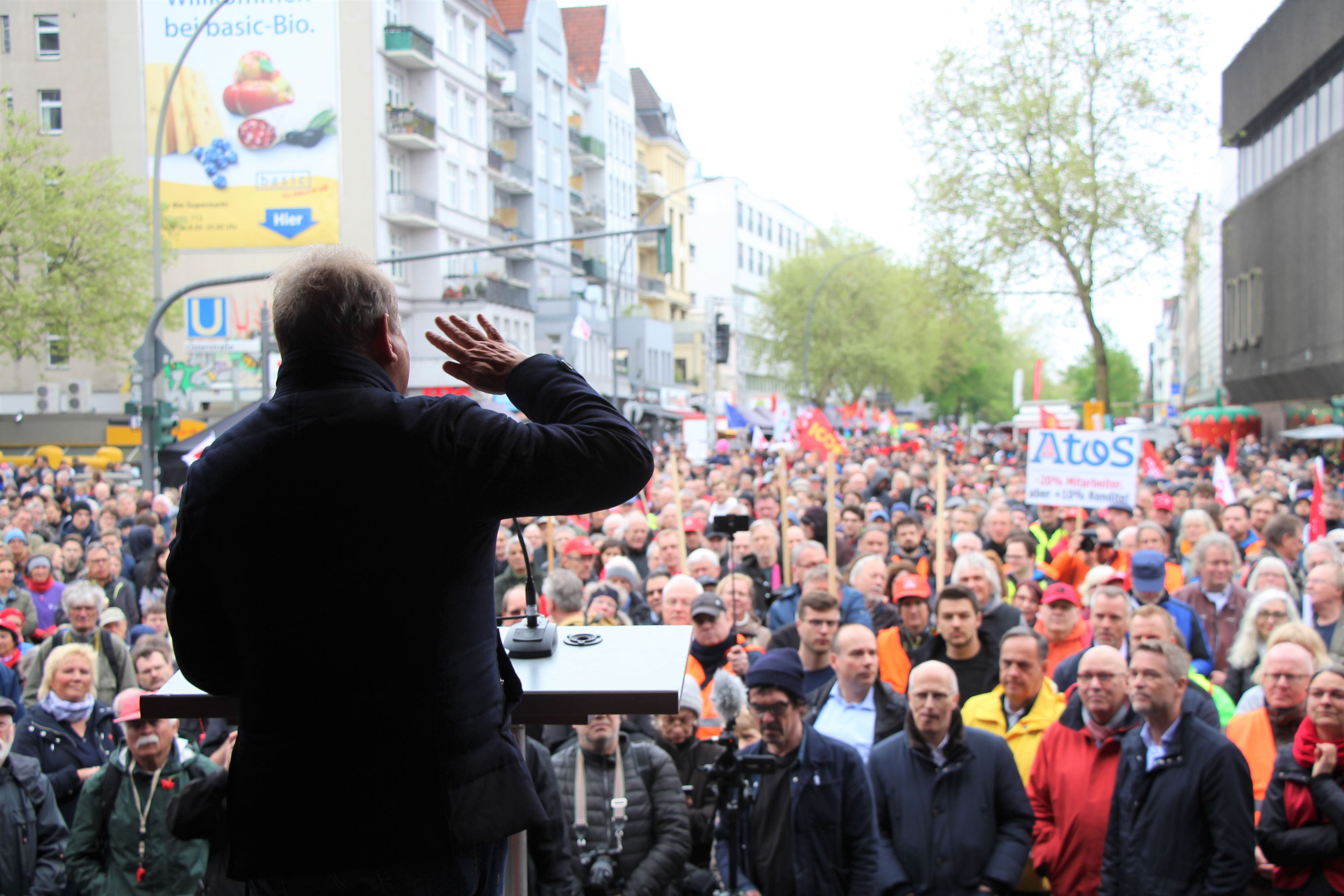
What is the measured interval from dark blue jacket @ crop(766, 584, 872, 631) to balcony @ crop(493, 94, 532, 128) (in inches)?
1931

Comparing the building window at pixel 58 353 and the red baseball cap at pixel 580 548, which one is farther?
the building window at pixel 58 353

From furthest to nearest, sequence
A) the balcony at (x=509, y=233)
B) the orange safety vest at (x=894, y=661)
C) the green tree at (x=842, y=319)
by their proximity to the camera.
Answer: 1. the green tree at (x=842, y=319)
2. the balcony at (x=509, y=233)
3. the orange safety vest at (x=894, y=661)

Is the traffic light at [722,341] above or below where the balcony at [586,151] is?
below

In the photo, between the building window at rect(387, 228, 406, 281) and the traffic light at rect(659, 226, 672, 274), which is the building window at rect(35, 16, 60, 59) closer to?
the building window at rect(387, 228, 406, 281)

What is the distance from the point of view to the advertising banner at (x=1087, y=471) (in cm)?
1256

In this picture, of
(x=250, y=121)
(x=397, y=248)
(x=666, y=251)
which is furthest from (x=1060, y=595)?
(x=250, y=121)

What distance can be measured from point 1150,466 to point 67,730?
54.1ft

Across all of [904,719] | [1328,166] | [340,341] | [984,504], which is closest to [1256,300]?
[1328,166]

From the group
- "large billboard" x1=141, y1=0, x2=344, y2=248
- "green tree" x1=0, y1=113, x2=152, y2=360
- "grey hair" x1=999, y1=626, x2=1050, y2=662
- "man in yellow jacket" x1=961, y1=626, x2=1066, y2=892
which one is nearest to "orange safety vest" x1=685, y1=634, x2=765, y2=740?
"man in yellow jacket" x1=961, y1=626, x2=1066, y2=892

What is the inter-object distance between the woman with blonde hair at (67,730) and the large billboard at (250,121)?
127ft

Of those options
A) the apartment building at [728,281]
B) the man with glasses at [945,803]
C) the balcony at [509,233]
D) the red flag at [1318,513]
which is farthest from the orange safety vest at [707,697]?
the apartment building at [728,281]

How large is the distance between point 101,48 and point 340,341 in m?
49.1

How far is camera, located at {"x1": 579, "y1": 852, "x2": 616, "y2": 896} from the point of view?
17.4ft

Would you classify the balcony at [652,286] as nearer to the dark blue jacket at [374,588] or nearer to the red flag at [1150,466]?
the red flag at [1150,466]
